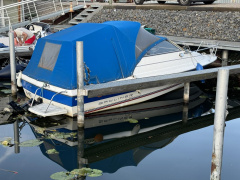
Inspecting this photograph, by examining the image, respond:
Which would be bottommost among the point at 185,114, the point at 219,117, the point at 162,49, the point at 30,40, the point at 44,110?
the point at 185,114

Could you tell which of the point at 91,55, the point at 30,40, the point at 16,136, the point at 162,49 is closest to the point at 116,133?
the point at 91,55

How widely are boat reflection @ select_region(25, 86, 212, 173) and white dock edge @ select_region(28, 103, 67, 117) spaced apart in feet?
1.04

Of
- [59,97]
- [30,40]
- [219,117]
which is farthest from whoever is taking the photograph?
[30,40]

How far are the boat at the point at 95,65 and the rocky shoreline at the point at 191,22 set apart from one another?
6294 mm

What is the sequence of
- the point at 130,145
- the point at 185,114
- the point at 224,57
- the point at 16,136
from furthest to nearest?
the point at 224,57 → the point at 185,114 → the point at 16,136 → the point at 130,145

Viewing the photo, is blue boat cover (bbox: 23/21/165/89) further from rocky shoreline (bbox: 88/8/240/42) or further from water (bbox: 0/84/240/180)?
rocky shoreline (bbox: 88/8/240/42)

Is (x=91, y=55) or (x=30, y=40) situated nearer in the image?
(x=91, y=55)

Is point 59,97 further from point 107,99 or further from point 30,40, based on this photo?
point 30,40

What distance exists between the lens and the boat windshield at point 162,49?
35.3ft

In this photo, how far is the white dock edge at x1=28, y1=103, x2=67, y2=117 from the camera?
871cm

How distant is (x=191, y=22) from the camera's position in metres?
17.9

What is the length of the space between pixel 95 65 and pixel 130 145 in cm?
222

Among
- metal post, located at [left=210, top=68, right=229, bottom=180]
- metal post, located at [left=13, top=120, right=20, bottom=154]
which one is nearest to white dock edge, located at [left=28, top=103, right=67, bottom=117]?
metal post, located at [left=13, top=120, right=20, bottom=154]

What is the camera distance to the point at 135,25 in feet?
35.7
